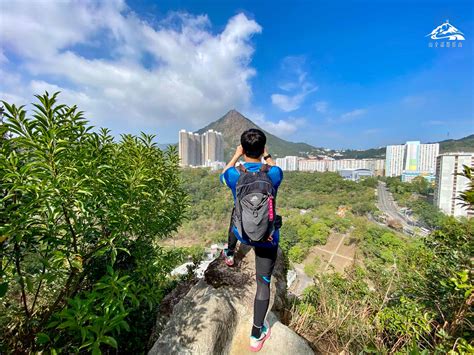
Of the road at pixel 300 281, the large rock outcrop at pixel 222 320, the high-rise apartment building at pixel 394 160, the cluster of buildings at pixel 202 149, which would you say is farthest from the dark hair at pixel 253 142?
the high-rise apartment building at pixel 394 160

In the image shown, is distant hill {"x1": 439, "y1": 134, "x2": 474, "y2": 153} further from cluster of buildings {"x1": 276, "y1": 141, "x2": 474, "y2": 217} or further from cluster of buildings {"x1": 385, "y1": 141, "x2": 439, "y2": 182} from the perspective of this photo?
cluster of buildings {"x1": 276, "y1": 141, "x2": 474, "y2": 217}

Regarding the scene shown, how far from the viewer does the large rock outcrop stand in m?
1.84

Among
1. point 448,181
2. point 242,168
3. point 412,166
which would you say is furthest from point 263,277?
point 412,166

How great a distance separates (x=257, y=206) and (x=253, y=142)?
0.50 metres

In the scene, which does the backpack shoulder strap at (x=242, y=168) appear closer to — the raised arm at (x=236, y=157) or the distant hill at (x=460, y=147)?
the raised arm at (x=236, y=157)

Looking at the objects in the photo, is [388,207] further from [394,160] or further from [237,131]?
[237,131]

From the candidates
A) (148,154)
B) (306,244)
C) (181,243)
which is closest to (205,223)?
(181,243)

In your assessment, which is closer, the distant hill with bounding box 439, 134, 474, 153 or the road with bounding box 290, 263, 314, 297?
the road with bounding box 290, 263, 314, 297

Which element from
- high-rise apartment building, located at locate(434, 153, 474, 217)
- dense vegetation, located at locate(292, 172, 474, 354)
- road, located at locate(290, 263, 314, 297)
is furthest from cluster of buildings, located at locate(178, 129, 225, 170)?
dense vegetation, located at locate(292, 172, 474, 354)

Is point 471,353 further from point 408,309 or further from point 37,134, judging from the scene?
point 37,134

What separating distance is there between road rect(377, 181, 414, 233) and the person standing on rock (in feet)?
127

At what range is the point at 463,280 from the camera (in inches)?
57.7

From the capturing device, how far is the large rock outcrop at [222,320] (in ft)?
6.02

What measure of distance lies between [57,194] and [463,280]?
2.78 metres
